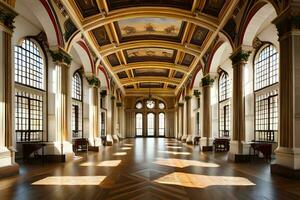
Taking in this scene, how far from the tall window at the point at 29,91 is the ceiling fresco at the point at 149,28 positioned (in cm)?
488

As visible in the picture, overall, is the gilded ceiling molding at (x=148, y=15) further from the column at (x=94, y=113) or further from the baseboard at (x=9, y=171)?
the baseboard at (x=9, y=171)

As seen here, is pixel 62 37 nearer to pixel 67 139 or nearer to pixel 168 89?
pixel 67 139

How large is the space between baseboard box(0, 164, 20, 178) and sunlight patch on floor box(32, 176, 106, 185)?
3.80 ft

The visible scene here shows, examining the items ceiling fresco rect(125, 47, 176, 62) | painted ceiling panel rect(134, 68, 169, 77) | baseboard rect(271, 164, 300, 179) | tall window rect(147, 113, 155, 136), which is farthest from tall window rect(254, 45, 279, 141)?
tall window rect(147, 113, 155, 136)

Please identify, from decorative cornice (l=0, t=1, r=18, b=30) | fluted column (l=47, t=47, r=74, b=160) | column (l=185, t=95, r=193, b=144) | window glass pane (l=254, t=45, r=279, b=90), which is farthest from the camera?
column (l=185, t=95, r=193, b=144)

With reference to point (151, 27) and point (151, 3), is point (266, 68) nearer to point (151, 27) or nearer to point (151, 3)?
point (151, 27)

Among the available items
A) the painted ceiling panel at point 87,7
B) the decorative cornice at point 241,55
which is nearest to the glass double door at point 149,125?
the painted ceiling panel at point 87,7

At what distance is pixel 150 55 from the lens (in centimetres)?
2041

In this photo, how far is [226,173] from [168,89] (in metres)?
28.2

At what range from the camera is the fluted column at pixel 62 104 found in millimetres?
10867

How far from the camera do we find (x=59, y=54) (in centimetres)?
1099

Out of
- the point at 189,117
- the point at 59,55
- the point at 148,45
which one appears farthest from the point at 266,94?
the point at 189,117

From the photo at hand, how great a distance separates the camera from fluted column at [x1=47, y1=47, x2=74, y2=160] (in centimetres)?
1087

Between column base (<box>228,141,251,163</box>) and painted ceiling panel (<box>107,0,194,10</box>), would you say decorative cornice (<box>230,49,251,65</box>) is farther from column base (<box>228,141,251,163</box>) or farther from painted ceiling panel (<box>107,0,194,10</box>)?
column base (<box>228,141,251,163</box>)
